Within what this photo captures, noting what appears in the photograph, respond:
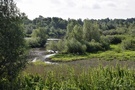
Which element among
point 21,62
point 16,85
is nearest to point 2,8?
point 21,62

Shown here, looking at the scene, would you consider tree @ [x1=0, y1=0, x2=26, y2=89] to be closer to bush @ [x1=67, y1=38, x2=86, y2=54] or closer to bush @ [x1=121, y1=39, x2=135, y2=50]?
bush @ [x1=67, y1=38, x2=86, y2=54]

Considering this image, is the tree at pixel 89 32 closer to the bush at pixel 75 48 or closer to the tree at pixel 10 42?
the bush at pixel 75 48

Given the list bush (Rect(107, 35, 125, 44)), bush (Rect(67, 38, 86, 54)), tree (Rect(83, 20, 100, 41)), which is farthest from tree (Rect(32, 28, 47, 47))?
bush (Rect(107, 35, 125, 44))

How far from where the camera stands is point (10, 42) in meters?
12.5

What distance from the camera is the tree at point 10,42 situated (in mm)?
12430

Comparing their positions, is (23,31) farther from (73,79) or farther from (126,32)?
(126,32)

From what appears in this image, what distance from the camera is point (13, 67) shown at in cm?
1293

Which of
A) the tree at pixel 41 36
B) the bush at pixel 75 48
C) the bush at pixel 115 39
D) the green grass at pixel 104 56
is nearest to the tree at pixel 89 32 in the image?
the bush at pixel 115 39

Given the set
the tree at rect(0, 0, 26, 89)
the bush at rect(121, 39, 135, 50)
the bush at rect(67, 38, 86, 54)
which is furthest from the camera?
the bush at rect(121, 39, 135, 50)

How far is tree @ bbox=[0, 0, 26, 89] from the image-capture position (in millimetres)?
12430

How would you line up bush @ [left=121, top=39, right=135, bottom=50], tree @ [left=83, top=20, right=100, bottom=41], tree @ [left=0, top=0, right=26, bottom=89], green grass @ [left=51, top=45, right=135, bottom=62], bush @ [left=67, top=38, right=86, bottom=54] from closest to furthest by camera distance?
tree @ [left=0, top=0, right=26, bottom=89] < green grass @ [left=51, top=45, right=135, bottom=62] < bush @ [left=67, top=38, right=86, bottom=54] < bush @ [left=121, top=39, right=135, bottom=50] < tree @ [left=83, top=20, right=100, bottom=41]

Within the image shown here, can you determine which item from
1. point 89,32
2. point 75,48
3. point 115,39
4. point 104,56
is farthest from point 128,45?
point 75,48

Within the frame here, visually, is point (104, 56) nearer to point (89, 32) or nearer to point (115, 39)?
point (89, 32)

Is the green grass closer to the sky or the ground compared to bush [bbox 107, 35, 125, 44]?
closer to the ground
